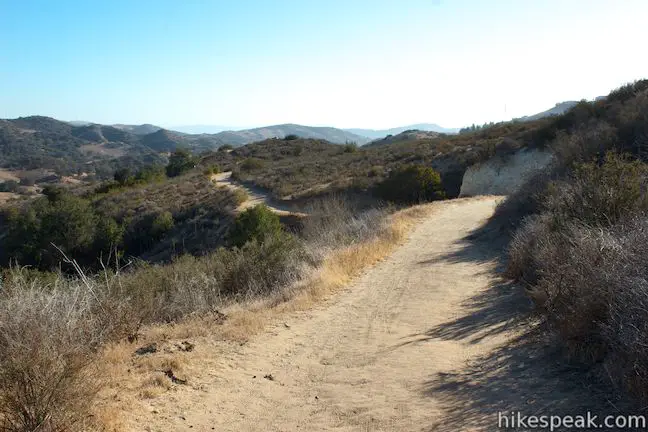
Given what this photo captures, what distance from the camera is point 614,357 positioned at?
13.5 feet

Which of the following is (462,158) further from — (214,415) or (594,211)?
(214,415)

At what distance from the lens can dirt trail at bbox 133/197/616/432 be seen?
14.9 feet

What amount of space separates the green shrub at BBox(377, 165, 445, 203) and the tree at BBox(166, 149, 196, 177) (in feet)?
140

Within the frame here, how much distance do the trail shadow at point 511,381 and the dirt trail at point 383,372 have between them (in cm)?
2

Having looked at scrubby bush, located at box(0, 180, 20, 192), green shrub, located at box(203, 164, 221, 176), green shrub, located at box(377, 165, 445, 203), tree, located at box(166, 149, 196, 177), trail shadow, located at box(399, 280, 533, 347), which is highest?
tree, located at box(166, 149, 196, 177)

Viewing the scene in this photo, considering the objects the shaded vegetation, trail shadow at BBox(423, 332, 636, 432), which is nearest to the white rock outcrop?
the shaded vegetation

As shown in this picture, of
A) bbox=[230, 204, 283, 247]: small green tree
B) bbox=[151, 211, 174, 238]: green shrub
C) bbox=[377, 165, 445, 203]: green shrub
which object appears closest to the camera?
bbox=[230, 204, 283, 247]: small green tree

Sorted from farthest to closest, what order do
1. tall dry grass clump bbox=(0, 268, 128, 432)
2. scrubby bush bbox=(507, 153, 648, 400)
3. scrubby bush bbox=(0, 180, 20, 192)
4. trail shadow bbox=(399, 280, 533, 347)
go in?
1. scrubby bush bbox=(0, 180, 20, 192)
2. trail shadow bbox=(399, 280, 533, 347)
3. scrubby bush bbox=(507, 153, 648, 400)
4. tall dry grass clump bbox=(0, 268, 128, 432)

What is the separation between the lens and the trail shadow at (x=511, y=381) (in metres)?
4.18

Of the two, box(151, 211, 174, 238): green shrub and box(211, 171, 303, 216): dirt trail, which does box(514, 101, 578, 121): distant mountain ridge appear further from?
box(151, 211, 174, 238): green shrub

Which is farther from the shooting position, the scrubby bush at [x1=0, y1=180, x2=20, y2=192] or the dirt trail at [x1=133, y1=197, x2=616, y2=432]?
the scrubby bush at [x1=0, y1=180, x2=20, y2=192]

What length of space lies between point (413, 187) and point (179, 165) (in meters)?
48.0

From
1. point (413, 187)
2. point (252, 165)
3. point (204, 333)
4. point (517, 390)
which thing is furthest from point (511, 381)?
point (252, 165)

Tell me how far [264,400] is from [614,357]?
11.1 ft
